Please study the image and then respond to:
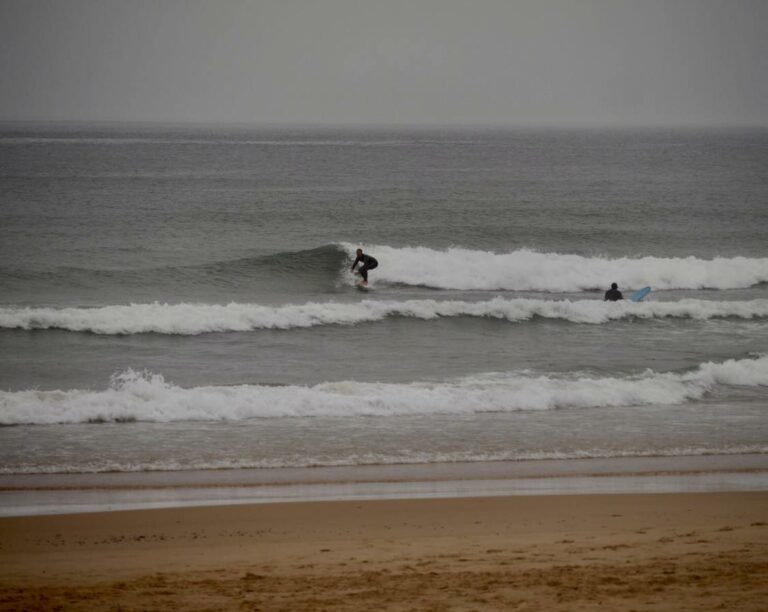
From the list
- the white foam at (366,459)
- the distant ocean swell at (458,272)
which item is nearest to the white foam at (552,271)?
the distant ocean swell at (458,272)

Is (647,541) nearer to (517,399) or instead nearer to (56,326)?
(517,399)

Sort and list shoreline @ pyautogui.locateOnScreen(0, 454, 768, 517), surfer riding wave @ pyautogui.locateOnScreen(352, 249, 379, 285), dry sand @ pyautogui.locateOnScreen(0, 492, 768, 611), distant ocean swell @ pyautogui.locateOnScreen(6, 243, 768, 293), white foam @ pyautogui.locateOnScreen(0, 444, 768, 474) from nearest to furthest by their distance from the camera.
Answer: dry sand @ pyautogui.locateOnScreen(0, 492, 768, 611) < shoreline @ pyautogui.locateOnScreen(0, 454, 768, 517) < white foam @ pyautogui.locateOnScreen(0, 444, 768, 474) < surfer riding wave @ pyautogui.locateOnScreen(352, 249, 379, 285) < distant ocean swell @ pyautogui.locateOnScreen(6, 243, 768, 293)

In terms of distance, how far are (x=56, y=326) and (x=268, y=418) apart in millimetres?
8105

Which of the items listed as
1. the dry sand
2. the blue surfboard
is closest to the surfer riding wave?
the blue surfboard

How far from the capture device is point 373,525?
9797 millimetres

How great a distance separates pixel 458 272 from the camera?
28.0 metres

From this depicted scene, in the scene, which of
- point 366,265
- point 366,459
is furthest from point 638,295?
point 366,459

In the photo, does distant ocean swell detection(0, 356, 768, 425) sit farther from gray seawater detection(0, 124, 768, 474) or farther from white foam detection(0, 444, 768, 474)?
white foam detection(0, 444, 768, 474)

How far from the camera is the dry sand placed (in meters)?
7.52

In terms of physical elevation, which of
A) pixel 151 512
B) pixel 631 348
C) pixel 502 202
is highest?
pixel 502 202

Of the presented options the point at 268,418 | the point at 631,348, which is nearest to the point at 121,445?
the point at 268,418

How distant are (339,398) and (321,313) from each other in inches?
268

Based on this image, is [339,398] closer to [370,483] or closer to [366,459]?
[366,459]

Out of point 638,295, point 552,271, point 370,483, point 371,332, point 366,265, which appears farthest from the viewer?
point 552,271
